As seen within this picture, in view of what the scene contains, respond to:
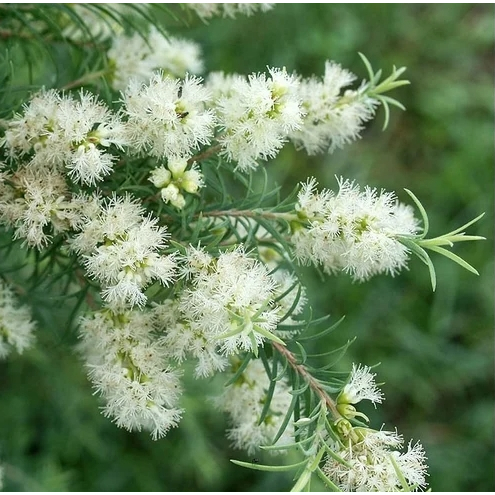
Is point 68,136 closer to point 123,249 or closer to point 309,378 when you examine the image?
point 123,249

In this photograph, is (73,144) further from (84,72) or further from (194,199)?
(84,72)

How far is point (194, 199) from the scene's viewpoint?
38.3 inches

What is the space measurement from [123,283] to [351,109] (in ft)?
1.48

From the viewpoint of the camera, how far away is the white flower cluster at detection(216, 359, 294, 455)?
3.47 feet

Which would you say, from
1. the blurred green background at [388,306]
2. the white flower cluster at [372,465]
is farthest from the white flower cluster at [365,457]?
the blurred green background at [388,306]

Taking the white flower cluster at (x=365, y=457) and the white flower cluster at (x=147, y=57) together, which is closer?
the white flower cluster at (x=365, y=457)

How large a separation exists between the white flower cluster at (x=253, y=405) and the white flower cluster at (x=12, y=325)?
1.08 ft

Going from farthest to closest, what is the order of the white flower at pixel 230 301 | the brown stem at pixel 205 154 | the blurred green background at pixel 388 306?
1. the blurred green background at pixel 388 306
2. the brown stem at pixel 205 154
3. the white flower at pixel 230 301

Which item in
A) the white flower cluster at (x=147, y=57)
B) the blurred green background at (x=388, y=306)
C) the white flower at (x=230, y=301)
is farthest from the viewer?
the blurred green background at (x=388, y=306)

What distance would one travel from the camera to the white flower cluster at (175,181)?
89cm

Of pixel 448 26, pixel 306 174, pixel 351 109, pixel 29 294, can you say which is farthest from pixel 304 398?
pixel 448 26

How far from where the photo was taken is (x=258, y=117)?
873 mm

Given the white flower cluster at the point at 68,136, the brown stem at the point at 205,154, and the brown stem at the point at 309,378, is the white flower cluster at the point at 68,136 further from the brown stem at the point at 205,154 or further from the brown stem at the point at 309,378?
the brown stem at the point at 309,378

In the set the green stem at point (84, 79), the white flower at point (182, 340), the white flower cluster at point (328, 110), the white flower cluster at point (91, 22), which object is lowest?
the white flower at point (182, 340)
